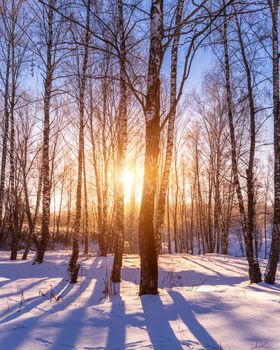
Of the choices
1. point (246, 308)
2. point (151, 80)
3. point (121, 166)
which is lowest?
point (246, 308)

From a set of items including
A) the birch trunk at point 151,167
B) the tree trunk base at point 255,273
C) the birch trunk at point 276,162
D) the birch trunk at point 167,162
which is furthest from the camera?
the birch trunk at point 167,162

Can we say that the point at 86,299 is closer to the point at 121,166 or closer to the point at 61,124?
the point at 121,166

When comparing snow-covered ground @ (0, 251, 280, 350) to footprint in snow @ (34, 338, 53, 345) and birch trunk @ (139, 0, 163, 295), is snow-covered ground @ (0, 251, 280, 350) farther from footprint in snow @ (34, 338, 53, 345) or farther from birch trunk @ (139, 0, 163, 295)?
birch trunk @ (139, 0, 163, 295)

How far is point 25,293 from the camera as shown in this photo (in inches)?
261

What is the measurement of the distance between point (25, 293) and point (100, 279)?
2618mm

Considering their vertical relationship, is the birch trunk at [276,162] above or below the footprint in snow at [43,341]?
above

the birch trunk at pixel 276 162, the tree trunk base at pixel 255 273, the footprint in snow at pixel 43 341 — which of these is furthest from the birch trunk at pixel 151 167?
the birch trunk at pixel 276 162

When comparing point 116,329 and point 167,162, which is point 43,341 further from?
point 167,162

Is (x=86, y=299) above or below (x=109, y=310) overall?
below

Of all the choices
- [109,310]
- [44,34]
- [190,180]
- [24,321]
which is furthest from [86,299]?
[190,180]

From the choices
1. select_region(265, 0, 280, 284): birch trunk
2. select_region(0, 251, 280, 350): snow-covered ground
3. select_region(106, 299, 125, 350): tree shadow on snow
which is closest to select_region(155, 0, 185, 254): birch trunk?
select_region(265, 0, 280, 284): birch trunk

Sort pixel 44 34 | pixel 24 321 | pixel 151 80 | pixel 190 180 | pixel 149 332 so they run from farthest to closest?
pixel 190 180 → pixel 44 34 → pixel 151 80 → pixel 24 321 → pixel 149 332

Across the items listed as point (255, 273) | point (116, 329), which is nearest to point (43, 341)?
point (116, 329)

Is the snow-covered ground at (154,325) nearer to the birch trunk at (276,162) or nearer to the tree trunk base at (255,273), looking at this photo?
the tree trunk base at (255,273)
